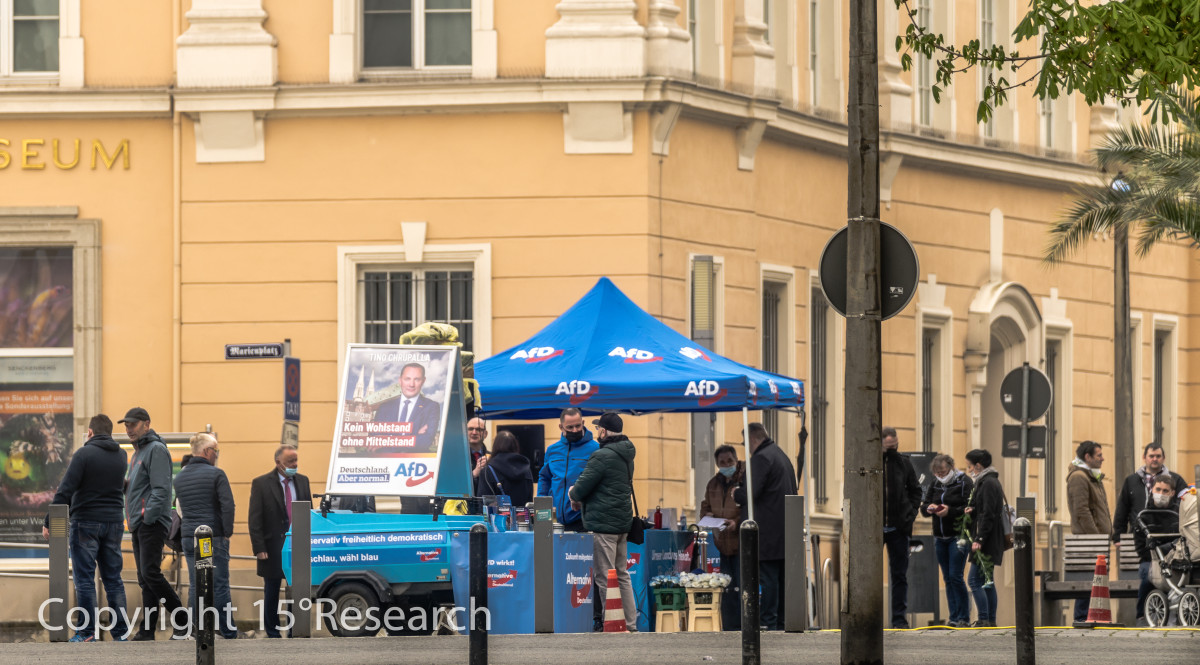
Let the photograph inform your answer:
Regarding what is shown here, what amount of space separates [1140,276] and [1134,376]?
139 centimetres

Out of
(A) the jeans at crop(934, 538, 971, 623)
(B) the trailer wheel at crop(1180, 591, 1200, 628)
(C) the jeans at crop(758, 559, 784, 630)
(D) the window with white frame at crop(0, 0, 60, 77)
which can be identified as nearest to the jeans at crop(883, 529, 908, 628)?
(A) the jeans at crop(934, 538, 971, 623)

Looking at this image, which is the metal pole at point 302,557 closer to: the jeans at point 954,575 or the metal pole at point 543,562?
the metal pole at point 543,562

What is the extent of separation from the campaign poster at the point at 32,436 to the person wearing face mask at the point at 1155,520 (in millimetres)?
10674

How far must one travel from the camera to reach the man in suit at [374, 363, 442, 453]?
18297 mm

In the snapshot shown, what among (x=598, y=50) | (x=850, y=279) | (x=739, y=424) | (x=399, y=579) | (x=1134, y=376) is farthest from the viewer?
(x=1134, y=376)

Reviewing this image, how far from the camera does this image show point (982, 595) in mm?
20531

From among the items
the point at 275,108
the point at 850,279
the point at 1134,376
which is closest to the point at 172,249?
the point at 275,108

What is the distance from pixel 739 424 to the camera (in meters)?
24.8

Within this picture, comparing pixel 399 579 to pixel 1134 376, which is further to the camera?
pixel 1134 376

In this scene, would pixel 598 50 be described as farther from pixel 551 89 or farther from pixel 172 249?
pixel 172 249

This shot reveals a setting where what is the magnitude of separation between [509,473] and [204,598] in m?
7.00

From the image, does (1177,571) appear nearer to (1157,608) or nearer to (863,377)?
(1157,608)

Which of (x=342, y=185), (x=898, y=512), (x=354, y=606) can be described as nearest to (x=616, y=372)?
(x=898, y=512)

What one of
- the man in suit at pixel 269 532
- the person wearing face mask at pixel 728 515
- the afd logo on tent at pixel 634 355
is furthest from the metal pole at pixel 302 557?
the person wearing face mask at pixel 728 515
